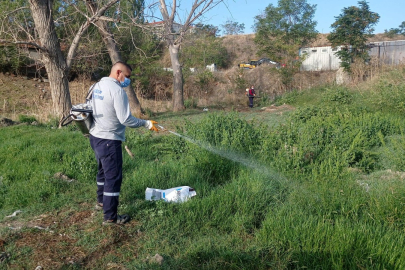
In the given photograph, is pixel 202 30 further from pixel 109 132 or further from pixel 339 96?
pixel 109 132

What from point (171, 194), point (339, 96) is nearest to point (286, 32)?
point (339, 96)

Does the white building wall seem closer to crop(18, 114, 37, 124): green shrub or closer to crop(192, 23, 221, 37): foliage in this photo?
A: crop(192, 23, 221, 37): foliage

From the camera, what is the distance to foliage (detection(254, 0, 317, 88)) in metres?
26.2

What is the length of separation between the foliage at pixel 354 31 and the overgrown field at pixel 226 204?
17.9 m

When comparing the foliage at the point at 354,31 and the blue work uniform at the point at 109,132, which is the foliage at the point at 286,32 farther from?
the blue work uniform at the point at 109,132

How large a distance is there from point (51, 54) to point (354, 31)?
67.5ft

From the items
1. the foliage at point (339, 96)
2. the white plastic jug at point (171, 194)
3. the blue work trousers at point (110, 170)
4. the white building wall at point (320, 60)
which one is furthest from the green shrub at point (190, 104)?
the white building wall at point (320, 60)

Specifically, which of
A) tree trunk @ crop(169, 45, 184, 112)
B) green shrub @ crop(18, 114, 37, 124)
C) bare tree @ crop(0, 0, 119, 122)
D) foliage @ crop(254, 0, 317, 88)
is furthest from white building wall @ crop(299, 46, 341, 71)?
green shrub @ crop(18, 114, 37, 124)

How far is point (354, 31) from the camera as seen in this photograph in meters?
24.4

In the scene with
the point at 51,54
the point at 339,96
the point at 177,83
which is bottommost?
the point at 339,96

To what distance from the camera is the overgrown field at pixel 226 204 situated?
139 inches

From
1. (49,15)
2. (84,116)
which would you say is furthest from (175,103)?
(84,116)

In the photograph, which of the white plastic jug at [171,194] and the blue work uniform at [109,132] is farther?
the white plastic jug at [171,194]

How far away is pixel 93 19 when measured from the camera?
415 inches
